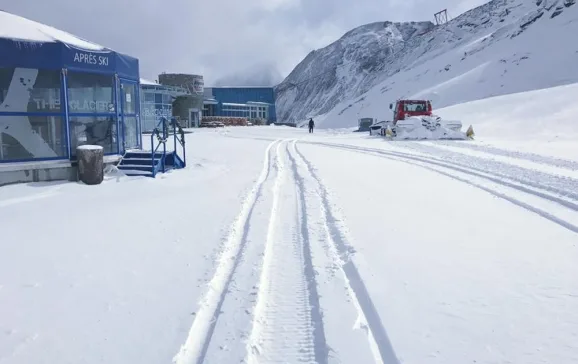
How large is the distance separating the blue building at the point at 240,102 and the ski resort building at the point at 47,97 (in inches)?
2138

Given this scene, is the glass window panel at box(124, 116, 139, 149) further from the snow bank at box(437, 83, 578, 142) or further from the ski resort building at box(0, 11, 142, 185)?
the snow bank at box(437, 83, 578, 142)

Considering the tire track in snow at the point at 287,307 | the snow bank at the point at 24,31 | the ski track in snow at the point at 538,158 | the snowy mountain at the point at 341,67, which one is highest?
the snowy mountain at the point at 341,67

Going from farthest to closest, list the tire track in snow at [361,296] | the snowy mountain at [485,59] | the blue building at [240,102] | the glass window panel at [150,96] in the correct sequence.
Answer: the blue building at [240,102]
the snowy mountain at [485,59]
the glass window panel at [150,96]
the tire track in snow at [361,296]

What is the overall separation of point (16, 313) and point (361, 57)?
173114mm

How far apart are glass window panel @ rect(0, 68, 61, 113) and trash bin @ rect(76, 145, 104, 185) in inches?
62.4

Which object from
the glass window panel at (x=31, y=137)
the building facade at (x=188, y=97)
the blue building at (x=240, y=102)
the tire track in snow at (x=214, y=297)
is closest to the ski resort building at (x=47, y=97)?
the glass window panel at (x=31, y=137)

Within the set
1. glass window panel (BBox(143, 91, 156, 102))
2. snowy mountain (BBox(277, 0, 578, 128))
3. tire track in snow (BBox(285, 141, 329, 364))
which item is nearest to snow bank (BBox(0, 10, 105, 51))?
tire track in snow (BBox(285, 141, 329, 364))

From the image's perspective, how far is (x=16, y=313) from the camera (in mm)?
3783

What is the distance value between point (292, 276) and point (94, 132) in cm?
892

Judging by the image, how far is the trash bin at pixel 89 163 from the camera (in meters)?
9.84

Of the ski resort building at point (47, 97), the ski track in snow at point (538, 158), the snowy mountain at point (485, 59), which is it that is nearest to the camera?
the ski resort building at point (47, 97)

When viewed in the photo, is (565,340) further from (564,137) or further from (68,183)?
(564,137)

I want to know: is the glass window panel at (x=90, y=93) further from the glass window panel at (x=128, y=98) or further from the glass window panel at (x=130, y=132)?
the glass window panel at (x=130, y=132)

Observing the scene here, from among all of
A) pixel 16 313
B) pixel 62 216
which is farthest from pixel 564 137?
pixel 16 313
